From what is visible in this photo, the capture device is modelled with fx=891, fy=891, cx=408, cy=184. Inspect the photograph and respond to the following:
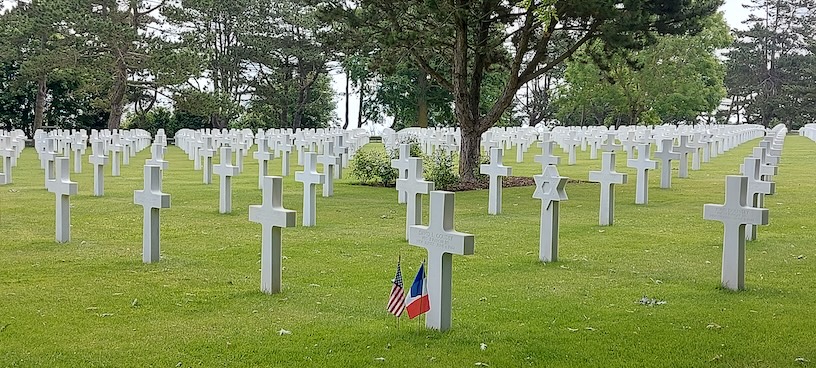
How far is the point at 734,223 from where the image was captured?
6.91 meters

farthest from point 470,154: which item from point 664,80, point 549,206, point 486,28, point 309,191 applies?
point 664,80

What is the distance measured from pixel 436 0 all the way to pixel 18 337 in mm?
10263

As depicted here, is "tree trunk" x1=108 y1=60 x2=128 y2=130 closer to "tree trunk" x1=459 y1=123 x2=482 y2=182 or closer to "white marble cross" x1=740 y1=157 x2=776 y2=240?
"tree trunk" x1=459 y1=123 x2=482 y2=182

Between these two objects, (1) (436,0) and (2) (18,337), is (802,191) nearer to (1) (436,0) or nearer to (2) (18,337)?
(1) (436,0)

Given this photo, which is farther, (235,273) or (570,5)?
(570,5)

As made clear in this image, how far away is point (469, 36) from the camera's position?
61.0ft

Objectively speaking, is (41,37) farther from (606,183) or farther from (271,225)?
(271,225)

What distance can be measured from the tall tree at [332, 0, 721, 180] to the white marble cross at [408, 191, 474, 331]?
9080 mm

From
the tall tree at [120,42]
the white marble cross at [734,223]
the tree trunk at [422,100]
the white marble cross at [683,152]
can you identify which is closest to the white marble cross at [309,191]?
the white marble cross at [734,223]

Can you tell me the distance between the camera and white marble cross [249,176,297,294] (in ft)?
21.9

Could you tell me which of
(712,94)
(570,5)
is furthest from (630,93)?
(570,5)

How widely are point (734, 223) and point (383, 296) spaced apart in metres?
2.78

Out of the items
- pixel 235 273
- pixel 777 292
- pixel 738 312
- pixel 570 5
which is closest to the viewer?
pixel 738 312

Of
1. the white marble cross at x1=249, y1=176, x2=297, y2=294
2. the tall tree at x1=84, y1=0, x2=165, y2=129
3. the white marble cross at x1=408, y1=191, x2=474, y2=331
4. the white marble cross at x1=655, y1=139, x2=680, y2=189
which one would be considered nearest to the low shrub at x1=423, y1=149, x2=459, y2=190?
the white marble cross at x1=655, y1=139, x2=680, y2=189
